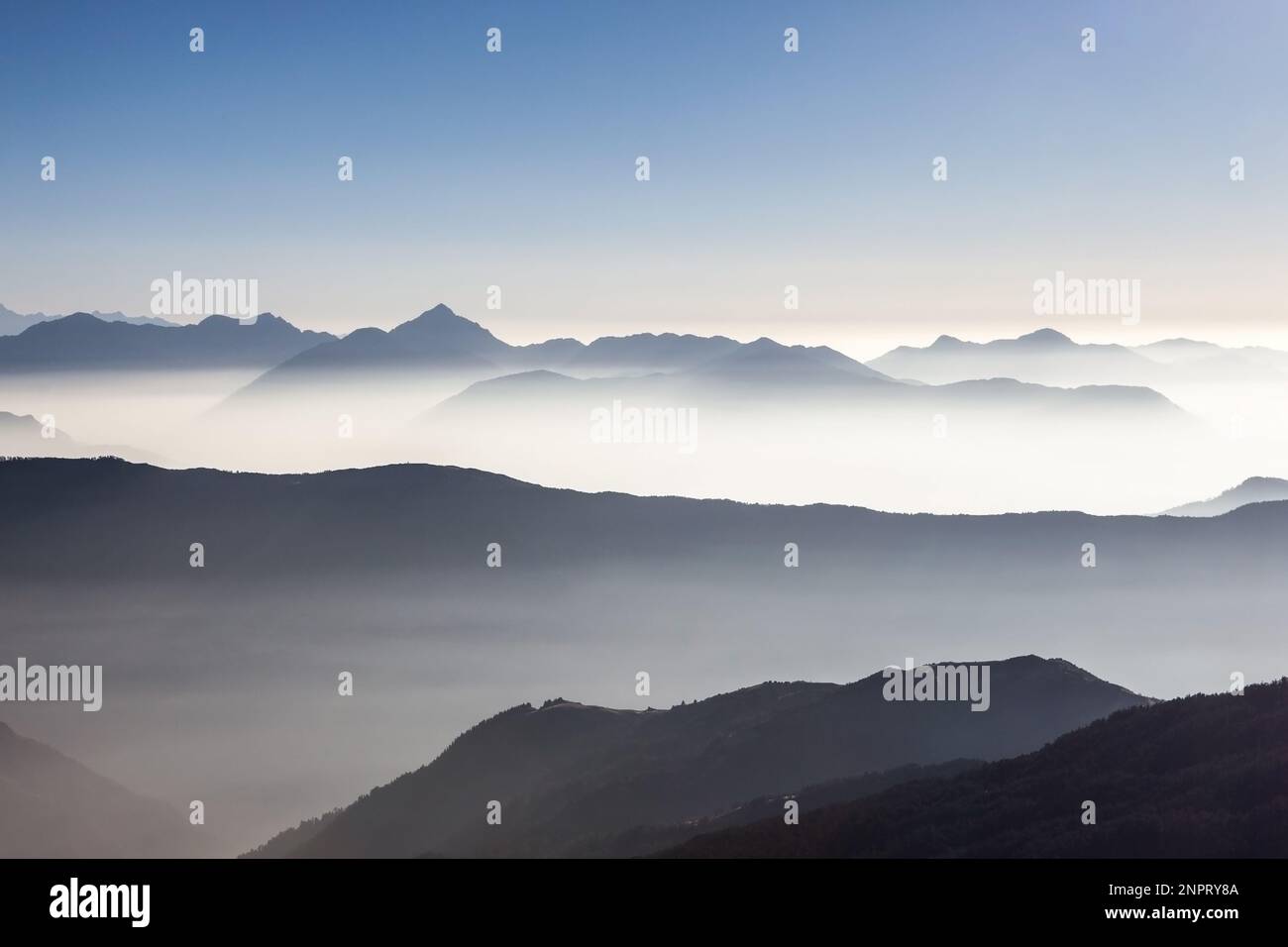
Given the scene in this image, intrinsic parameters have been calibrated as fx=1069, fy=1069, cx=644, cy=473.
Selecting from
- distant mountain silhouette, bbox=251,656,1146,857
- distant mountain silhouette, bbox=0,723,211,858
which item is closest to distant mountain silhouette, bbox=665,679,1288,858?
distant mountain silhouette, bbox=251,656,1146,857

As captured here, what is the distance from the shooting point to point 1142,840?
120 feet

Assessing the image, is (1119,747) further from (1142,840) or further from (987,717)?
(987,717)

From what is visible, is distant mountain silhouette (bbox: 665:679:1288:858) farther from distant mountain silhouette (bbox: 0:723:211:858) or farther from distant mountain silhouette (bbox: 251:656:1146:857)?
distant mountain silhouette (bbox: 0:723:211:858)

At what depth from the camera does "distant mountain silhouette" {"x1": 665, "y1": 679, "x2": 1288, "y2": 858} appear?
1431 inches

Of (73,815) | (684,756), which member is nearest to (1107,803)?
(684,756)

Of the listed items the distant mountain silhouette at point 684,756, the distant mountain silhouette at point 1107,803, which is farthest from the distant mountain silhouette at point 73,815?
the distant mountain silhouette at point 1107,803

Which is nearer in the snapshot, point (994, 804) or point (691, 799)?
point (994, 804)

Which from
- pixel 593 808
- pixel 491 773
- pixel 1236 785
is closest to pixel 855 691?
pixel 593 808

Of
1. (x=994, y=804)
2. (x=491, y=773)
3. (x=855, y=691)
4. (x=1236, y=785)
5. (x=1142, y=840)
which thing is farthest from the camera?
(x=491, y=773)

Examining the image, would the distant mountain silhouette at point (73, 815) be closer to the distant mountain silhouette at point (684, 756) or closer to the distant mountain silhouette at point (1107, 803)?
the distant mountain silhouette at point (684, 756)

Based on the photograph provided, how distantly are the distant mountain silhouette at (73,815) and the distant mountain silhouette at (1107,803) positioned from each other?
448 feet

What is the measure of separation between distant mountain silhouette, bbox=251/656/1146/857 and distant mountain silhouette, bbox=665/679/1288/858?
95.5 feet

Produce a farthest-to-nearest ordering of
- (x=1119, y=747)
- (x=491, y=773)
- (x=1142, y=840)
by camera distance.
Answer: (x=491, y=773), (x=1119, y=747), (x=1142, y=840)
